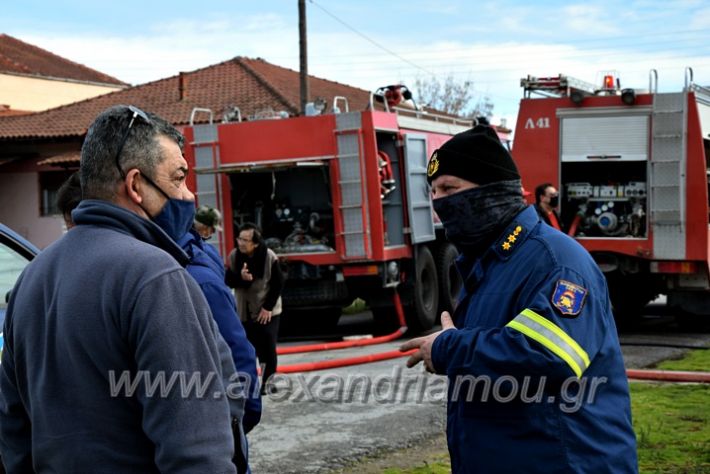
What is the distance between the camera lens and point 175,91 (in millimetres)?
36656

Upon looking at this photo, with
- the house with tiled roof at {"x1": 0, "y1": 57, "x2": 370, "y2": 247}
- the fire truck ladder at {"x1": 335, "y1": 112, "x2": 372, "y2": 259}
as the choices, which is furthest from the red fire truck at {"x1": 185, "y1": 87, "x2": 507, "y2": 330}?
the house with tiled roof at {"x1": 0, "y1": 57, "x2": 370, "y2": 247}

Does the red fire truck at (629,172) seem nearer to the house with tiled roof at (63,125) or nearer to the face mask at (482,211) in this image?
the face mask at (482,211)

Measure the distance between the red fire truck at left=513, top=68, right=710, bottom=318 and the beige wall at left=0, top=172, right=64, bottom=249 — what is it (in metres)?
22.1

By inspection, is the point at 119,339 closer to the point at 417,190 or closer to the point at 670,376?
the point at 670,376

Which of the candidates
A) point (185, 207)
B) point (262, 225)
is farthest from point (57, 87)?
point (185, 207)

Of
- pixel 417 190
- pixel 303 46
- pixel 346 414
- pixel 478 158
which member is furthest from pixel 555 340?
pixel 303 46

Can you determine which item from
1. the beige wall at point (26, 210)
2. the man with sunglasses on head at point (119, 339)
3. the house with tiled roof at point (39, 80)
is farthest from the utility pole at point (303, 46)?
the man with sunglasses on head at point (119, 339)

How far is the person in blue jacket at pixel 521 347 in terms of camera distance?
2.97 metres

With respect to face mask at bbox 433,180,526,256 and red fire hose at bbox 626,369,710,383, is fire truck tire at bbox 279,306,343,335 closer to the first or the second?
red fire hose at bbox 626,369,710,383

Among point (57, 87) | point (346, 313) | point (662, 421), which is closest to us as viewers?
point (662, 421)

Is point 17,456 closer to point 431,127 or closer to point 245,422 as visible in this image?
point 245,422

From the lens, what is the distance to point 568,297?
302 cm

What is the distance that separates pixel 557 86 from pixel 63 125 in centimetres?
2335

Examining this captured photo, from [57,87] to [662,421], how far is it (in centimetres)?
3943
